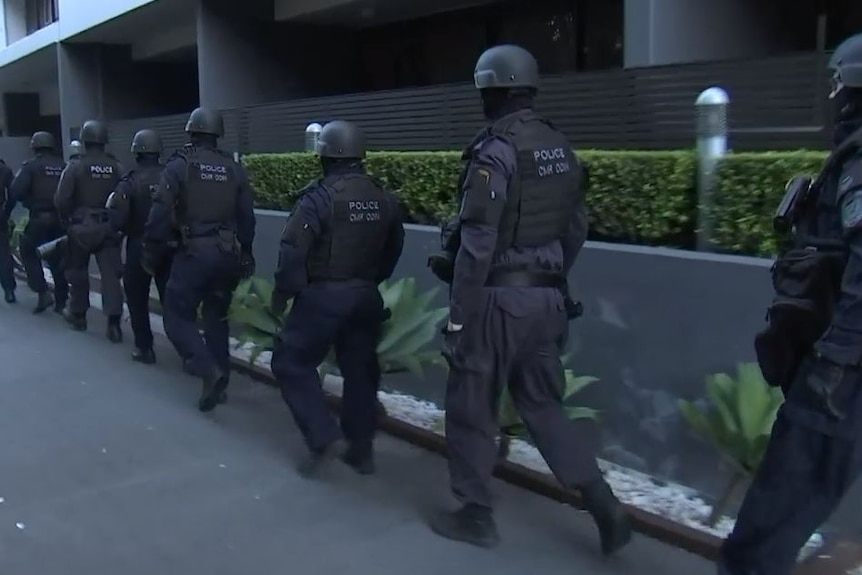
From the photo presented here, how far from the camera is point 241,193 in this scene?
664 cm

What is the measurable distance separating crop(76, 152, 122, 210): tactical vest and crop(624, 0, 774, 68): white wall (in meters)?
4.87

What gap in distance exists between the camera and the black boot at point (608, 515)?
396cm

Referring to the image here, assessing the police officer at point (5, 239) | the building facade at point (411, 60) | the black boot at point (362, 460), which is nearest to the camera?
the black boot at point (362, 460)

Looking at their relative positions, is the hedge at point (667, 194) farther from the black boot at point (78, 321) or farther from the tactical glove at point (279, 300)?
the black boot at point (78, 321)

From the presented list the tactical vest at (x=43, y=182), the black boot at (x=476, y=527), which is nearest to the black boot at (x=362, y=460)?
the black boot at (x=476, y=527)

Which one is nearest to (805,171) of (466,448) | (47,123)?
(466,448)

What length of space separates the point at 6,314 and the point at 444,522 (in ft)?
25.5

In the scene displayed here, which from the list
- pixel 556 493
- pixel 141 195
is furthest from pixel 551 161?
pixel 141 195

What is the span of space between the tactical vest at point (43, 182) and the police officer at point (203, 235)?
13.0 feet

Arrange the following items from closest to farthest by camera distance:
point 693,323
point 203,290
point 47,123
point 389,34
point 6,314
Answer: point 693,323
point 203,290
point 6,314
point 389,34
point 47,123

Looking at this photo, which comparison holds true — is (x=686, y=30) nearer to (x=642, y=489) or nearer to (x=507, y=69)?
(x=507, y=69)

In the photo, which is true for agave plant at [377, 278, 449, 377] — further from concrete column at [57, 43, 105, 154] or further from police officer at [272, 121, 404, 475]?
concrete column at [57, 43, 105, 154]

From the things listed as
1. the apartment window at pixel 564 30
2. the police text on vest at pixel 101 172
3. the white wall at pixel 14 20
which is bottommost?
the police text on vest at pixel 101 172

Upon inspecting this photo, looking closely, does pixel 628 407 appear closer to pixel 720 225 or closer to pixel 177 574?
pixel 720 225
